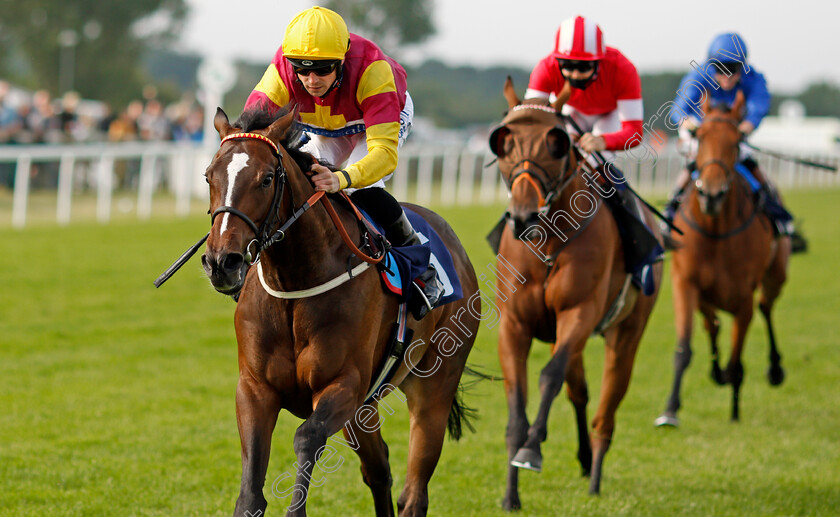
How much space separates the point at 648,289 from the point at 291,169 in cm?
309

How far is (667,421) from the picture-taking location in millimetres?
6684

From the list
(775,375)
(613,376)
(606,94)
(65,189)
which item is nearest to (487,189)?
(65,189)

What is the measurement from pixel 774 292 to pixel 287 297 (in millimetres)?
6056

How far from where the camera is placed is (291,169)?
3.36 meters

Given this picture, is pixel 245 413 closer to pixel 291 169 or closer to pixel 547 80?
pixel 291 169

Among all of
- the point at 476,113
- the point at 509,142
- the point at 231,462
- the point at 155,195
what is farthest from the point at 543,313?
the point at 476,113

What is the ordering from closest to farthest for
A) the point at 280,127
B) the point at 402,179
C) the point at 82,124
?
the point at 280,127, the point at 402,179, the point at 82,124

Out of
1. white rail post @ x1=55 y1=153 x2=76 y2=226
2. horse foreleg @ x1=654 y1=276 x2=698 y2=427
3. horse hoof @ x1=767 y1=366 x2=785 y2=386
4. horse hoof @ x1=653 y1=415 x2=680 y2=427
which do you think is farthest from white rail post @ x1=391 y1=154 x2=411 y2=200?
horse hoof @ x1=653 y1=415 x2=680 y2=427

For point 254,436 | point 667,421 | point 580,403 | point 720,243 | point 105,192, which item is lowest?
point 105,192

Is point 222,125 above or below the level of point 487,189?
above

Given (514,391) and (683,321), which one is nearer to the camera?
(514,391)

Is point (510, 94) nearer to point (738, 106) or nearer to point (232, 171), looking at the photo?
point (738, 106)

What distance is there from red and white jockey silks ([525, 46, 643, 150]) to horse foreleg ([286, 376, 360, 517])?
2.60 meters

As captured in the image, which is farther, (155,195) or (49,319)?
(155,195)
